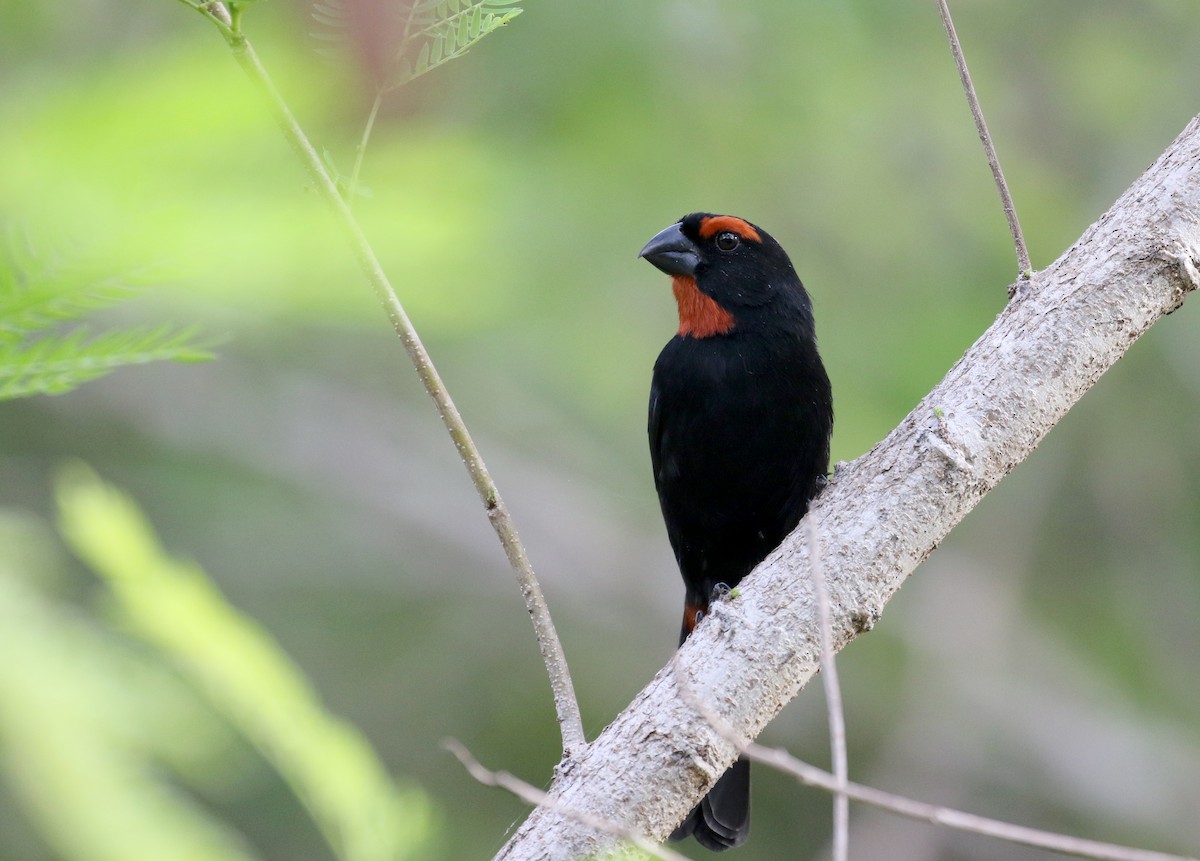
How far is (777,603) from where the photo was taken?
7.07 ft

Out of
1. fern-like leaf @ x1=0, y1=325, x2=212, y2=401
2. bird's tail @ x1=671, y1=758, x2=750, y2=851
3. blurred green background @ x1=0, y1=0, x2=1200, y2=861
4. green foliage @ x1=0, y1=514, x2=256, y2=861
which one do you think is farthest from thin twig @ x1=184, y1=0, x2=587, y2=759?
blurred green background @ x1=0, y1=0, x2=1200, y2=861

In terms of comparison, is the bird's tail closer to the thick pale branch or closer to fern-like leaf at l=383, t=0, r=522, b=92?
the thick pale branch

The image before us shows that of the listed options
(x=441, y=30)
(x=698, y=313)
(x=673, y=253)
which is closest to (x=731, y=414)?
(x=698, y=313)

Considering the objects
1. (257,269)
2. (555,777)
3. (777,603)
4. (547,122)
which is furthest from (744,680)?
(547,122)

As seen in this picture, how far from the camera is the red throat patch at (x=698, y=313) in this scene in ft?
12.0

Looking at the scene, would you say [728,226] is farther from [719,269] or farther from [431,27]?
[431,27]

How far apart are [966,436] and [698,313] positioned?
156 centimetres

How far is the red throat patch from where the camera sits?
12.0 ft

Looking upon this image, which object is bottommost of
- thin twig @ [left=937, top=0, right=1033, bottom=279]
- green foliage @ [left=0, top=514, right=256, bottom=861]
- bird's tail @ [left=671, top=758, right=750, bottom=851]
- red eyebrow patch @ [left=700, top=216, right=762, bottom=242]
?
green foliage @ [left=0, top=514, right=256, bottom=861]

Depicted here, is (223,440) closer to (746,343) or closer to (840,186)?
(840,186)

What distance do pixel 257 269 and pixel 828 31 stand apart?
13.9 ft

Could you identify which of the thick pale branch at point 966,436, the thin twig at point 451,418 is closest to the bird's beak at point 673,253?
the thick pale branch at point 966,436

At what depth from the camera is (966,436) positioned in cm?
223

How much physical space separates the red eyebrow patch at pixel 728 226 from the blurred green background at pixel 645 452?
561 mm
